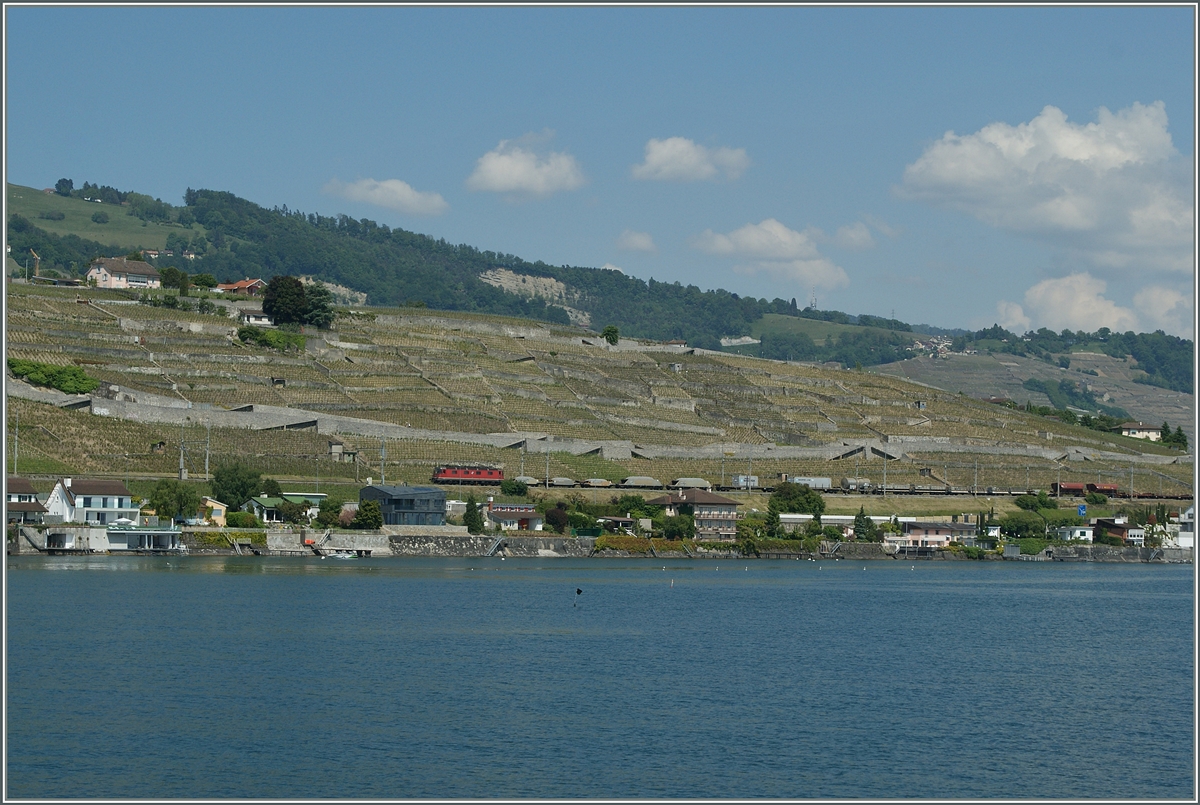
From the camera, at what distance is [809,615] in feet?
182

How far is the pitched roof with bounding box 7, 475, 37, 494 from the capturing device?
73062 mm

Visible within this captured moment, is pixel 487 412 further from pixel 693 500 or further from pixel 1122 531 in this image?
pixel 1122 531

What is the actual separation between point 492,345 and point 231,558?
207 ft

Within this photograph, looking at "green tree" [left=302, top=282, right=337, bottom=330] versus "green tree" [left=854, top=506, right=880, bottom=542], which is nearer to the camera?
"green tree" [left=854, top=506, right=880, bottom=542]

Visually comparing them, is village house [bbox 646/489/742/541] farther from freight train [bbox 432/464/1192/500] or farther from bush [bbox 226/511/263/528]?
bush [bbox 226/511/263/528]

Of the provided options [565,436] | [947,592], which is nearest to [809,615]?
[947,592]

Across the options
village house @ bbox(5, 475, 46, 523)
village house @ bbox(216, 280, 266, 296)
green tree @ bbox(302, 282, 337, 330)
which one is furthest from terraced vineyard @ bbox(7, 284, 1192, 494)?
village house @ bbox(216, 280, 266, 296)

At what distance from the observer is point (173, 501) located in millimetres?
76625

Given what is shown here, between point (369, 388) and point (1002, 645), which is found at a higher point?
point (369, 388)

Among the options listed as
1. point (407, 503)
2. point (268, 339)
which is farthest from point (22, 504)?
point (268, 339)

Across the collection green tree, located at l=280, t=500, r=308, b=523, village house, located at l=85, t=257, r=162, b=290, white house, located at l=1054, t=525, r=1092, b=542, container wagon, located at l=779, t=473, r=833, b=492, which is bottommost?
white house, located at l=1054, t=525, r=1092, b=542

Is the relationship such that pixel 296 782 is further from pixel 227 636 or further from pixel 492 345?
pixel 492 345

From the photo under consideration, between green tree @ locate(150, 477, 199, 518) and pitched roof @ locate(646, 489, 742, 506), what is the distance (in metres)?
30.3

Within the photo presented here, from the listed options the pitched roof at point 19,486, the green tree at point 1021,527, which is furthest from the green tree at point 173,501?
the green tree at point 1021,527
